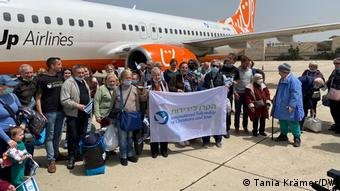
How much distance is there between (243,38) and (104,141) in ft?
38.5

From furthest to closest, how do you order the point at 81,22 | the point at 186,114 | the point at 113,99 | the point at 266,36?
1. the point at 266,36
2. the point at 81,22
3. the point at 186,114
4. the point at 113,99

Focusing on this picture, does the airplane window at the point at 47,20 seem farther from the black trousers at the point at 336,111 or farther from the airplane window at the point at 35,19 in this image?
the black trousers at the point at 336,111

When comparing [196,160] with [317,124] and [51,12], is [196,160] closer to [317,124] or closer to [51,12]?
[317,124]

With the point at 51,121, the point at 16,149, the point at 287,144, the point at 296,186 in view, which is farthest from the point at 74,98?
the point at 287,144

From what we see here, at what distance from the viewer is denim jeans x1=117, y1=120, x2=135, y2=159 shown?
521 centimetres

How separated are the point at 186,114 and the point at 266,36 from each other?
1069cm

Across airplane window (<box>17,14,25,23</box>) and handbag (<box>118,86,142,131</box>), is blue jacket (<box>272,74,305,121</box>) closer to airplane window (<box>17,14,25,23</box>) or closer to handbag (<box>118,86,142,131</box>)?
handbag (<box>118,86,142,131</box>)

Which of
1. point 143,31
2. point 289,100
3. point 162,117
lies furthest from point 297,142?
point 143,31

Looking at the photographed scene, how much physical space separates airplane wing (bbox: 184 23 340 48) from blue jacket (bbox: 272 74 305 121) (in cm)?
918

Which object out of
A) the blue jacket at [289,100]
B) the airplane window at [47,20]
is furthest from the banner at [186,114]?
the airplane window at [47,20]

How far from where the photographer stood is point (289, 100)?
240 inches

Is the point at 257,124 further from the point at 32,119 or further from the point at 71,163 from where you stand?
the point at 32,119

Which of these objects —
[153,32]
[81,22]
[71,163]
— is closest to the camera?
[71,163]

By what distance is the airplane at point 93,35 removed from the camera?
9570 mm
